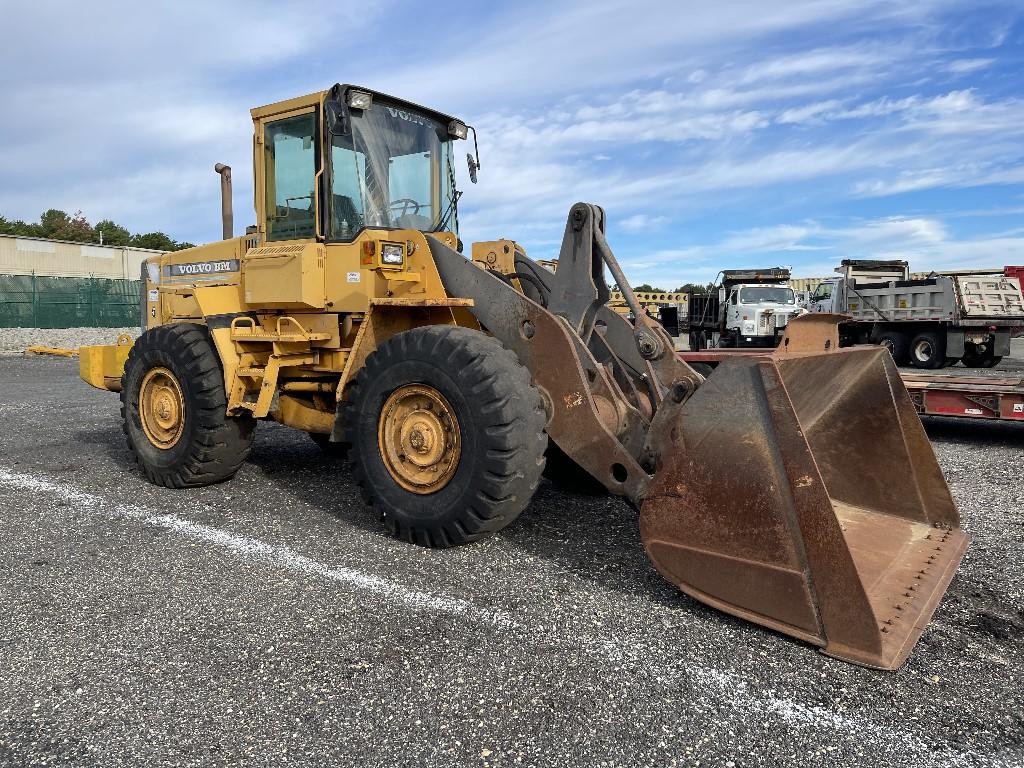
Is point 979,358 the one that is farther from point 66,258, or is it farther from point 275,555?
point 66,258

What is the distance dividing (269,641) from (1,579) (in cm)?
180

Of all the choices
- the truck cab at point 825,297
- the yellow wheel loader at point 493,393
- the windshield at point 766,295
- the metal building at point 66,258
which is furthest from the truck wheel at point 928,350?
the metal building at point 66,258

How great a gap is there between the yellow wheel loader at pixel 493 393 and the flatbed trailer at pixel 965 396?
288 cm

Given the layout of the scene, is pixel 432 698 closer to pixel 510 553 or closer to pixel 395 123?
pixel 510 553

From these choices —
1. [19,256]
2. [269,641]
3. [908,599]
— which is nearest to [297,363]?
[269,641]

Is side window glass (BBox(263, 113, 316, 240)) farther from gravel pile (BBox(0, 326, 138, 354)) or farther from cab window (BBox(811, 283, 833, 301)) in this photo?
gravel pile (BBox(0, 326, 138, 354))

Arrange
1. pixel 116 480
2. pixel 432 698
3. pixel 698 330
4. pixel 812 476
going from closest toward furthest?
pixel 432 698
pixel 812 476
pixel 116 480
pixel 698 330

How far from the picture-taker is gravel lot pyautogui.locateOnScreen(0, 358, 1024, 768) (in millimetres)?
2451

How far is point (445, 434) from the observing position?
4203mm

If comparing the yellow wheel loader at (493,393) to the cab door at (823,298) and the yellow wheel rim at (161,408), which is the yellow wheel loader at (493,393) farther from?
the cab door at (823,298)

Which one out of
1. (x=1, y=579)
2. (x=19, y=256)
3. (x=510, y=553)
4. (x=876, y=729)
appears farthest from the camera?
(x=19, y=256)

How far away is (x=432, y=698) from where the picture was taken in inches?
107

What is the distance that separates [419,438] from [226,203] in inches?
136

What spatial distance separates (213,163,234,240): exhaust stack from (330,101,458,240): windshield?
163 centimetres
